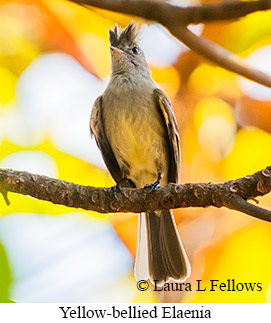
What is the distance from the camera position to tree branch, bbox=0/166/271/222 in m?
1.24

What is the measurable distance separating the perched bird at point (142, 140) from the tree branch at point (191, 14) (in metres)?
0.33

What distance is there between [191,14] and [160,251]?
879 mm

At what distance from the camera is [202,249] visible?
1741mm

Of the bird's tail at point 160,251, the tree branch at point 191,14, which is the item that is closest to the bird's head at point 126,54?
the tree branch at point 191,14

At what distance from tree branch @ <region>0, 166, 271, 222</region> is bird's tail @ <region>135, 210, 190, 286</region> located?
0.33m

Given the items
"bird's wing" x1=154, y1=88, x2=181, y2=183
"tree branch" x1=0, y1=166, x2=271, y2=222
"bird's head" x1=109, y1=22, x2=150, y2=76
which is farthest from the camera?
"bird's head" x1=109, y1=22, x2=150, y2=76

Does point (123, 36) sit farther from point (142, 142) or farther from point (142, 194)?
point (142, 194)

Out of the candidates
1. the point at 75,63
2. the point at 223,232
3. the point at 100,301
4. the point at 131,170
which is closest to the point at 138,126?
the point at 131,170

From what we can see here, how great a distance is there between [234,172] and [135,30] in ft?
2.18

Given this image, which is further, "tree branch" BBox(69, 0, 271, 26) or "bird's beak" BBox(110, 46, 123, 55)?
"bird's beak" BBox(110, 46, 123, 55)

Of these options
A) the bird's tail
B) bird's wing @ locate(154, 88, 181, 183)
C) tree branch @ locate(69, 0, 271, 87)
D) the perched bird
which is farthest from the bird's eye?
the bird's tail

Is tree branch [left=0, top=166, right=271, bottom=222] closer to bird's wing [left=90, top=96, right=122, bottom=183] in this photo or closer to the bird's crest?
bird's wing [left=90, top=96, right=122, bottom=183]

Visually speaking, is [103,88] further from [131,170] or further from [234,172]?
[234,172]

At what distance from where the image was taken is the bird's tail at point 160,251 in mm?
1724
